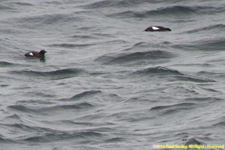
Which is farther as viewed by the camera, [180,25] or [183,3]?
[183,3]

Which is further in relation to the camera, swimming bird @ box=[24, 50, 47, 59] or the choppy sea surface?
swimming bird @ box=[24, 50, 47, 59]

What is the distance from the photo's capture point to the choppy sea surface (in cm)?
1208

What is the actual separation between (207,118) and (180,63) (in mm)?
5586

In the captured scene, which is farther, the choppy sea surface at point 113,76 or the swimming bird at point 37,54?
the swimming bird at point 37,54

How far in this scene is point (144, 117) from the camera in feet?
43.3

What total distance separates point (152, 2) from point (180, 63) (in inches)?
422

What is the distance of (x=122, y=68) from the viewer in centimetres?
1802

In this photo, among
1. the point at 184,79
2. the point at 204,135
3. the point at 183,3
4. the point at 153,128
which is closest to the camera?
the point at 204,135

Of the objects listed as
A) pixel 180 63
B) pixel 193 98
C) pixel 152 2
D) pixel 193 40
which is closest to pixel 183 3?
pixel 152 2

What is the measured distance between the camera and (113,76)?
16953mm

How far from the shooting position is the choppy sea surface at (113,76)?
12.1 m

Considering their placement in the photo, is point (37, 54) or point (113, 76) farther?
point (37, 54)

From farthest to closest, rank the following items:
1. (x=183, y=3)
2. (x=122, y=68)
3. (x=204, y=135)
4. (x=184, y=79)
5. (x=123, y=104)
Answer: (x=183, y=3), (x=122, y=68), (x=184, y=79), (x=123, y=104), (x=204, y=135)

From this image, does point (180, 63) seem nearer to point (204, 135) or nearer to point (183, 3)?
point (204, 135)
